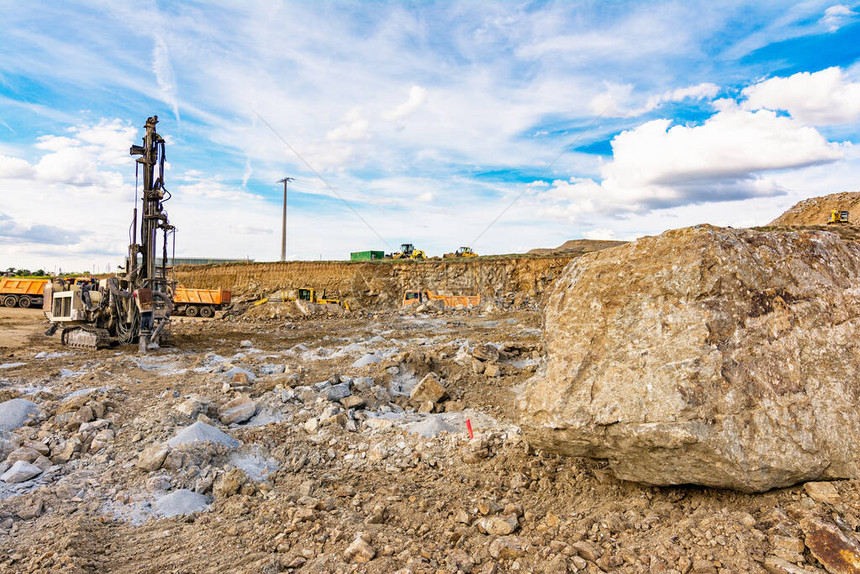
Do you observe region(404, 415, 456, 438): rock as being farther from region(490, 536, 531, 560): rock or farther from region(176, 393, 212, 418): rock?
region(176, 393, 212, 418): rock

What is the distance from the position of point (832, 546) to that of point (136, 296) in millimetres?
15065

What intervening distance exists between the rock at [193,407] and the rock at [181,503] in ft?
5.62

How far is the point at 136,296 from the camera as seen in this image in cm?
1352

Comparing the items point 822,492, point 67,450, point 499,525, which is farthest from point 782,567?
point 67,450

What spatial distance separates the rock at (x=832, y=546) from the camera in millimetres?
2369

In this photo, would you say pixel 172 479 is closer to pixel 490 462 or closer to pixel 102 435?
pixel 102 435

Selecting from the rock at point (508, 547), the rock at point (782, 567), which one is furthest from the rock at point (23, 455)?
the rock at point (782, 567)

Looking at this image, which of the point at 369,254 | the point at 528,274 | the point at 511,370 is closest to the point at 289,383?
the point at 511,370

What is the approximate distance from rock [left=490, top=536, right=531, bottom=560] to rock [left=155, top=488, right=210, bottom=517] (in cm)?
248

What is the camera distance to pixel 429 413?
A: 6168 mm

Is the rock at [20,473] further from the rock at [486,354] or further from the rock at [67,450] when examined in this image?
the rock at [486,354]

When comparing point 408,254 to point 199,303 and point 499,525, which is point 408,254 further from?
point 499,525

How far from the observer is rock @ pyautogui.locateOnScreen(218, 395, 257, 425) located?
5926 millimetres

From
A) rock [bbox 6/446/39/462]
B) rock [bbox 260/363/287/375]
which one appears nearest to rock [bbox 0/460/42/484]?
rock [bbox 6/446/39/462]
